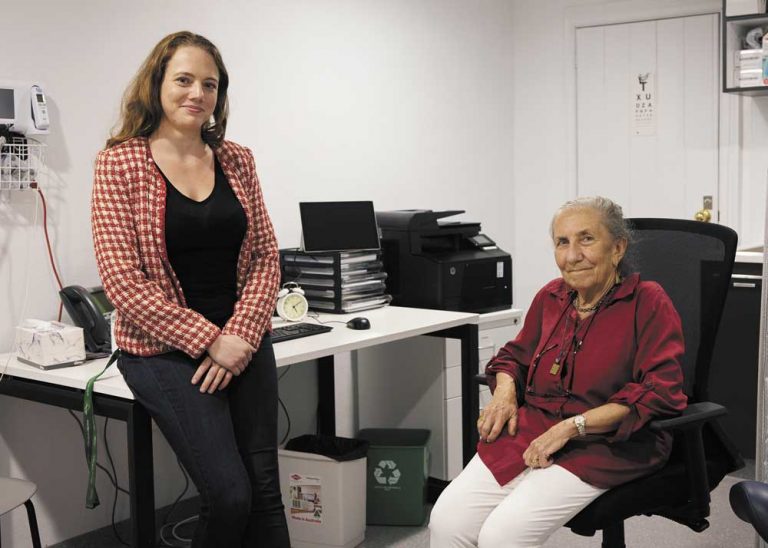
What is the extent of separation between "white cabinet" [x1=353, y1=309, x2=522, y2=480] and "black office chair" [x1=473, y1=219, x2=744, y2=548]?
1060 millimetres

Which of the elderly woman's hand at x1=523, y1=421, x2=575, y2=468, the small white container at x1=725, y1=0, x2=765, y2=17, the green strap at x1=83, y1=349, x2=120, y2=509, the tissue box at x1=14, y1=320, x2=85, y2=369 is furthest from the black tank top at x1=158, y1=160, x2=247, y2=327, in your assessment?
the small white container at x1=725, y1=0, x2=765, y2=17

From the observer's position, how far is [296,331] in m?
2.78

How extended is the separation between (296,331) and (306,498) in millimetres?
564

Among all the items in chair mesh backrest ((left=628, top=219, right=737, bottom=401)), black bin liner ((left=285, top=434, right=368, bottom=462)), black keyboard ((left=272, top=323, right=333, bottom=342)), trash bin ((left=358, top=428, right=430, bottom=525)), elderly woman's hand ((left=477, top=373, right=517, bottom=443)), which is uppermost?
chair mesh backrest ((left=628, top=219, right=737, bottom=401))

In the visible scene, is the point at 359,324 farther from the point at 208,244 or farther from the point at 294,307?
the point at 208,244

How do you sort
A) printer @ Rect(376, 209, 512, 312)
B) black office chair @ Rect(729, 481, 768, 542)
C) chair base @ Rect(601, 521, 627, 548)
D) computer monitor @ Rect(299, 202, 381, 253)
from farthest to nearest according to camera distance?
1. printer @ Rect(376, 209, 512, 312)
2. computer monitor @ Rect(299, 202, 381, 253)
3. chair base @ Rect(601, 521, 627, 548)
4. black office chair @ Rect(729, 481, 768, 542)

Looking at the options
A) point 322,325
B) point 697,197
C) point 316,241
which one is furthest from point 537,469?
point 697,197

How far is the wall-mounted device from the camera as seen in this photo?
2555 mm

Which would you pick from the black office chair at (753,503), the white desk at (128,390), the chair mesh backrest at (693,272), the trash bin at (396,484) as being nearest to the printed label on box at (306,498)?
the trash bin at (396,484)

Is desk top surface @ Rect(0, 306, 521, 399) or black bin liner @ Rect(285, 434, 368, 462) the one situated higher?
desk top surface @ Rect(0, 306, 521, 399)

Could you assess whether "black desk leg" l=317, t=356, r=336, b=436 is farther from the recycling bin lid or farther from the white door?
the white door

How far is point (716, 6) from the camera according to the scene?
4.41m

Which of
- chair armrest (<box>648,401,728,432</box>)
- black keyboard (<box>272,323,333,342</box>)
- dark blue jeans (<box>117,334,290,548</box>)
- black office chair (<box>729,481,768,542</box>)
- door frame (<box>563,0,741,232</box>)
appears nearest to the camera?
black office chair (<box>729,481,768,542</box>)

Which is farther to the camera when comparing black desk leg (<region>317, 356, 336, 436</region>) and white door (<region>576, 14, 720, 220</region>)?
white door (<region>576, 14, 720, 220</region>)
